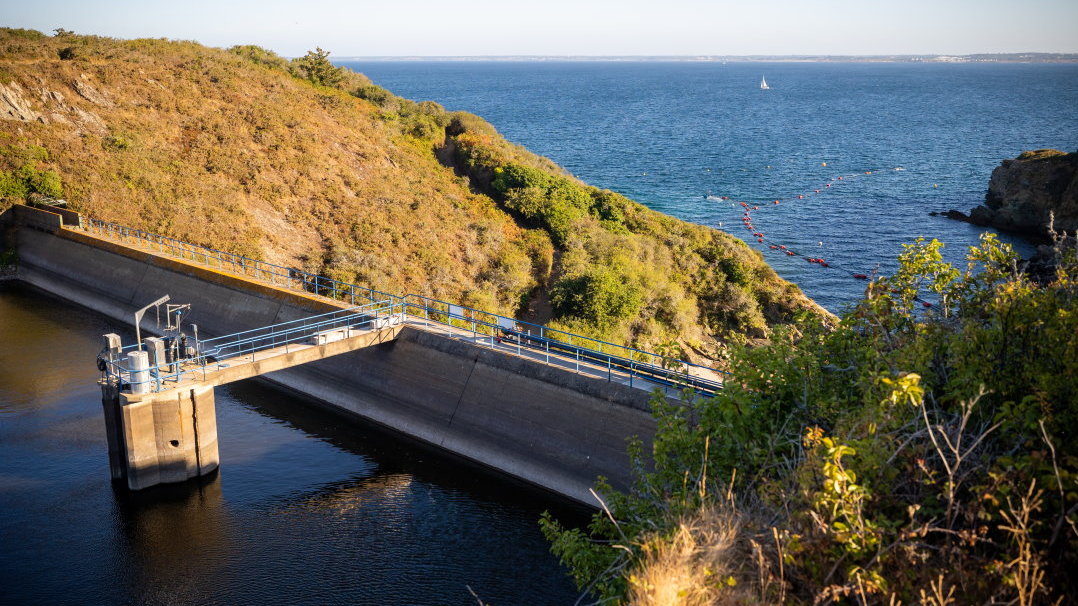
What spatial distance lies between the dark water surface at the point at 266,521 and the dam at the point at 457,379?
32.1 inches

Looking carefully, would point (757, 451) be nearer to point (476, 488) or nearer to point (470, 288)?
point (476, 488)

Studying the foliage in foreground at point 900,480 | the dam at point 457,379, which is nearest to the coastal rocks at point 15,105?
the dam at point 457,379

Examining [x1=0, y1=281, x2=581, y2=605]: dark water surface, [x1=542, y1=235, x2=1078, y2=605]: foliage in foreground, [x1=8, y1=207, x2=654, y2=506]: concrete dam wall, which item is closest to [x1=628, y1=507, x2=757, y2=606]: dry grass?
[x1=542, y1=235, x2=1078, y2=605]: foliage in foreground

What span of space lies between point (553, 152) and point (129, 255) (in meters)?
84.8

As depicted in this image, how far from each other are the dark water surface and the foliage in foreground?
21.2ft

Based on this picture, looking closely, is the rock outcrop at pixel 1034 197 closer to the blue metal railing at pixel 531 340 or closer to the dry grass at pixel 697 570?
the blue metal railing at pixel 531 340

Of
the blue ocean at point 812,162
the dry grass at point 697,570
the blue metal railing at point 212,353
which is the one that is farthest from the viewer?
the blue ocean at point 812,162

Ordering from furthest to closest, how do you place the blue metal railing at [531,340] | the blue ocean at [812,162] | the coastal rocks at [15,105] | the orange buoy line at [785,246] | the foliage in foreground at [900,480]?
the blue ocean at [812,162]
the orange buoy line at [785,246]
the coastal rocks at [15,105]
the blue metal railing at [531,340]
the foliage in foreground at [900,480]

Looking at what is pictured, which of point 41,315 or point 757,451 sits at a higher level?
point 757,451

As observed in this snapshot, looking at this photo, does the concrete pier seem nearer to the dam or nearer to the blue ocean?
the dam

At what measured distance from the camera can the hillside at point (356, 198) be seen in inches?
1646

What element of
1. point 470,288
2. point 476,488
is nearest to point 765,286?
point 470,288

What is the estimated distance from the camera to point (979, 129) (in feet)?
487

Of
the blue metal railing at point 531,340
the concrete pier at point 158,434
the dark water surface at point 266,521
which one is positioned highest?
the blue metal railing at point 531,340
